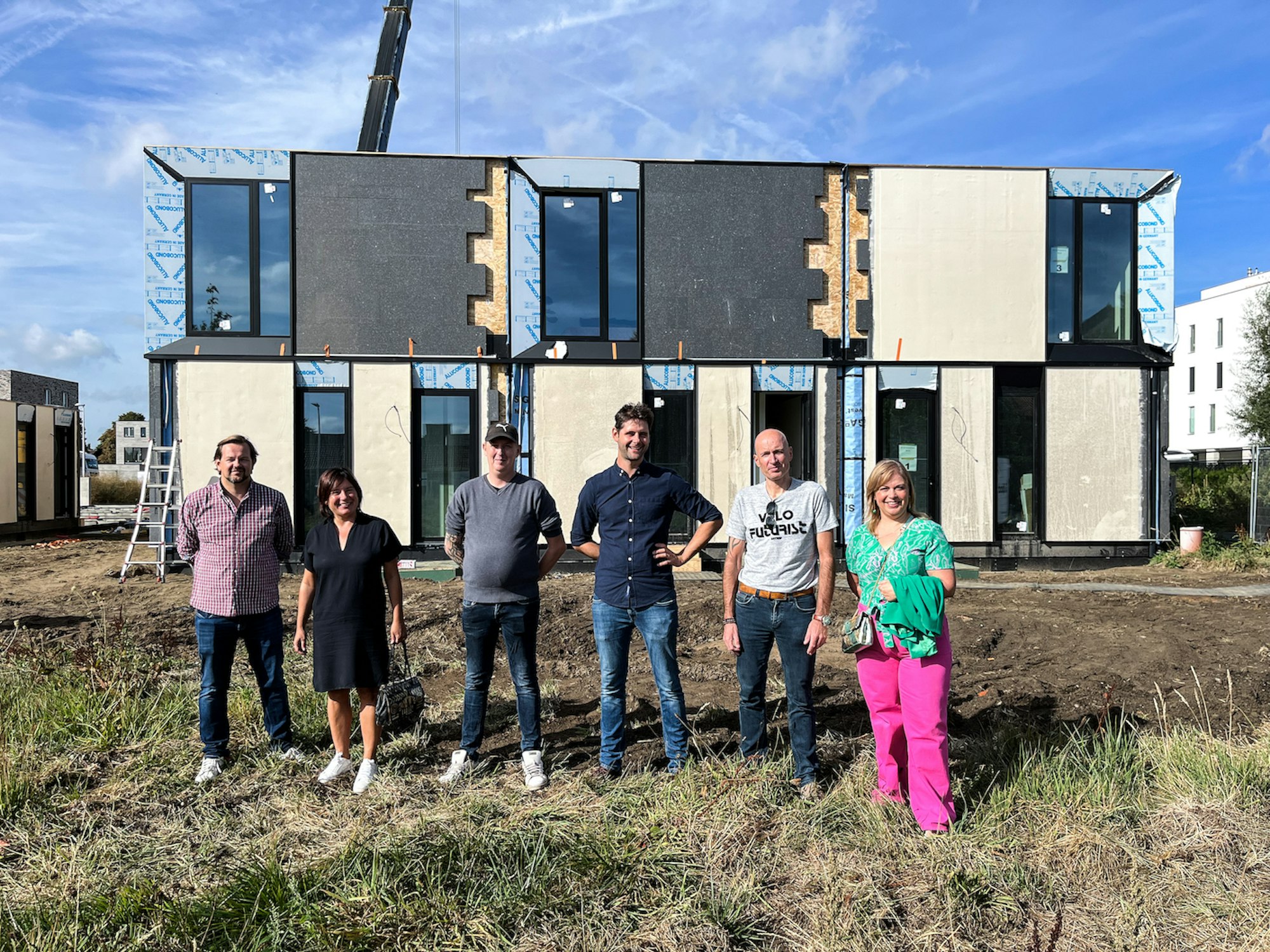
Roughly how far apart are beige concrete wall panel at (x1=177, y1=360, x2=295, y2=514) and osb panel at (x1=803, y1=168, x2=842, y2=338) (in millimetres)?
7219

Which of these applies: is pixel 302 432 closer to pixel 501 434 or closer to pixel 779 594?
pixel 501 434

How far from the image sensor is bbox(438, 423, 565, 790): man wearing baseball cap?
173 inches

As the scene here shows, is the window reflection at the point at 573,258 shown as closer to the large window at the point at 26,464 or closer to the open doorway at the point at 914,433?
the open doorway at the point at 914,433

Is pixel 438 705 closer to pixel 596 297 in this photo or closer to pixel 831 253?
pixel 596 297

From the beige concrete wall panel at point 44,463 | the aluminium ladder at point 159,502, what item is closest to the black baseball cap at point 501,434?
the aluminium ladder at point 159,502

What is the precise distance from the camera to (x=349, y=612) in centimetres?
432

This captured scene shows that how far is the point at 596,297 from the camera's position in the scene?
12.1 metres

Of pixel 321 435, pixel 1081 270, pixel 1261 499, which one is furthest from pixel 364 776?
pixel 1261 499

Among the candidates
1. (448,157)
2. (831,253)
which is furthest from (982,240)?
(448,157)

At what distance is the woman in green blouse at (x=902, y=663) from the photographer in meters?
3.62

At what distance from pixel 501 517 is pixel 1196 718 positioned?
418cm

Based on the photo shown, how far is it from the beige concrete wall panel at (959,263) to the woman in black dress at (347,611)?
9455mm

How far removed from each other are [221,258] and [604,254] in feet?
16.7

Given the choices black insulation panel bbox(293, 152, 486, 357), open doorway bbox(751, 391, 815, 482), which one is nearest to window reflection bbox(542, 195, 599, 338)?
black insulation panel bbox(293, 152, 486, 357)
